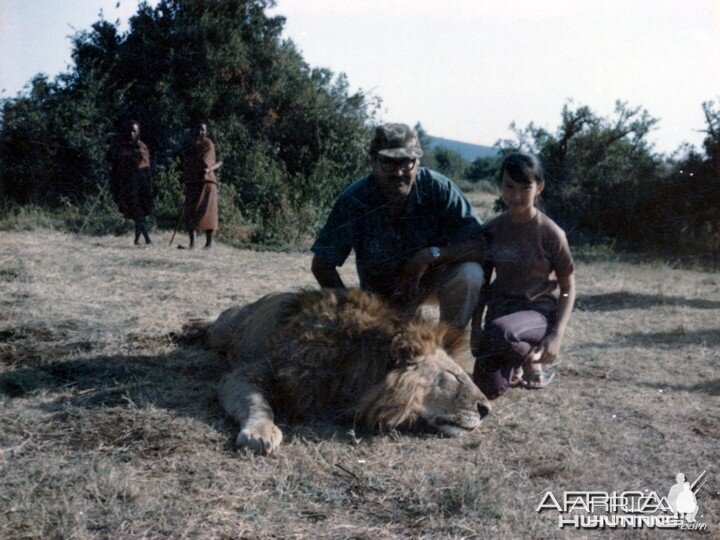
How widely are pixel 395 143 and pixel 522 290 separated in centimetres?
116

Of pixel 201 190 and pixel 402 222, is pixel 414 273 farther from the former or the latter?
pixel 201 190

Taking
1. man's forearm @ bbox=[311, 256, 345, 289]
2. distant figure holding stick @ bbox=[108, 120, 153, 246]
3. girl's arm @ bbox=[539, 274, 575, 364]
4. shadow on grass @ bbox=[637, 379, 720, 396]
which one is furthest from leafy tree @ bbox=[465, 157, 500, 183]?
man's forearm @ bbox=[311, 256, 345, 289]

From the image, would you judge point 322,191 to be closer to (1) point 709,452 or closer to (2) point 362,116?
(2) point 362,116

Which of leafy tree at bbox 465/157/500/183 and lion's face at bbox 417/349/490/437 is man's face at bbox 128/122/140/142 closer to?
lion's face at bbox 417/349/490/437

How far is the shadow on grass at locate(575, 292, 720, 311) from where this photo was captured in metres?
7.60

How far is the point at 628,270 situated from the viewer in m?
10.6

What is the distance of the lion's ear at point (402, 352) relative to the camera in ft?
11.6

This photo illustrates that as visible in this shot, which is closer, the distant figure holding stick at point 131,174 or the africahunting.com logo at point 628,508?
the africahunting.com logo at point 628,508

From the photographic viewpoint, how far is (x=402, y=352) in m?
3.54

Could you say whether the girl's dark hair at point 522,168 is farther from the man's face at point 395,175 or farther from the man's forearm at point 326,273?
the man's forearm at point 326,273

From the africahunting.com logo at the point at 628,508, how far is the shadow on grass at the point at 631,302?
4.65 m

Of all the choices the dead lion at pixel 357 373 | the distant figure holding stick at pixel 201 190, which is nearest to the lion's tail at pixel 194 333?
the dead lion at pixel 357 373

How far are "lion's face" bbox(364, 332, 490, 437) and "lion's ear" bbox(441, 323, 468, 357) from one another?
243 millimetres

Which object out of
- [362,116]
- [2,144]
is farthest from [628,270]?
[2,144]
